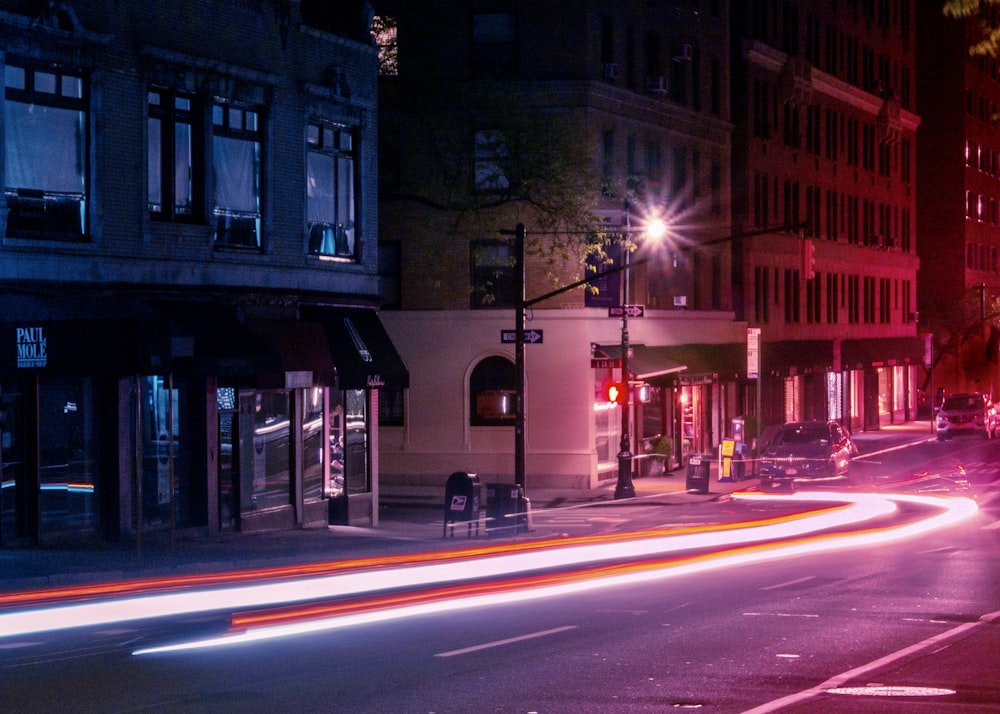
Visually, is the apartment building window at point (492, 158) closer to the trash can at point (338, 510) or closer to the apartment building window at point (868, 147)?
the trash can at point (338, 510)

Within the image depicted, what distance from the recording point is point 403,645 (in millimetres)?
14242

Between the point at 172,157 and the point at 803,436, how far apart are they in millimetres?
20589

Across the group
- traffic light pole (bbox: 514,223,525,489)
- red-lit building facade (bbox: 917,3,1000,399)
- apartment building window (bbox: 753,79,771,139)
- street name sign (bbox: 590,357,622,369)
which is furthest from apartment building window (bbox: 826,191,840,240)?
traffic light pole (bbox: 514,223,525,489)

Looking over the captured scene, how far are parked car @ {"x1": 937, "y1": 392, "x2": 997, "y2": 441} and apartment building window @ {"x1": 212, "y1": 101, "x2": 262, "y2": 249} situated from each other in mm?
40388

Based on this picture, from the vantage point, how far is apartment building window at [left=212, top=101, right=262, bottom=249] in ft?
87.9

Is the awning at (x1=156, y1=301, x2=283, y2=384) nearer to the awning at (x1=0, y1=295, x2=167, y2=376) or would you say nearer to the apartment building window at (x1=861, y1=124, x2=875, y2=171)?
the awning at (x1=0, y1=295, x2=167, y2=376)

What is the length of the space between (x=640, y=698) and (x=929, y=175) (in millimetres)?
78650

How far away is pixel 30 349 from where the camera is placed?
72.3ft

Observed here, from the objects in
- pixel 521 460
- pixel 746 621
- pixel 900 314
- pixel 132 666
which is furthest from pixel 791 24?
pixel 132 666

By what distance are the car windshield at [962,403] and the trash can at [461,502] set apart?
1519 inches

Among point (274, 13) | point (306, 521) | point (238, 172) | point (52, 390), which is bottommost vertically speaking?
point (306, 521)

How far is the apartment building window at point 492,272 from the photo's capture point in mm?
42969

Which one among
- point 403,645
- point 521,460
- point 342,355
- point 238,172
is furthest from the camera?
point 521,460

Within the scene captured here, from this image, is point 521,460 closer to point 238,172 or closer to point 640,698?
point 238,172
